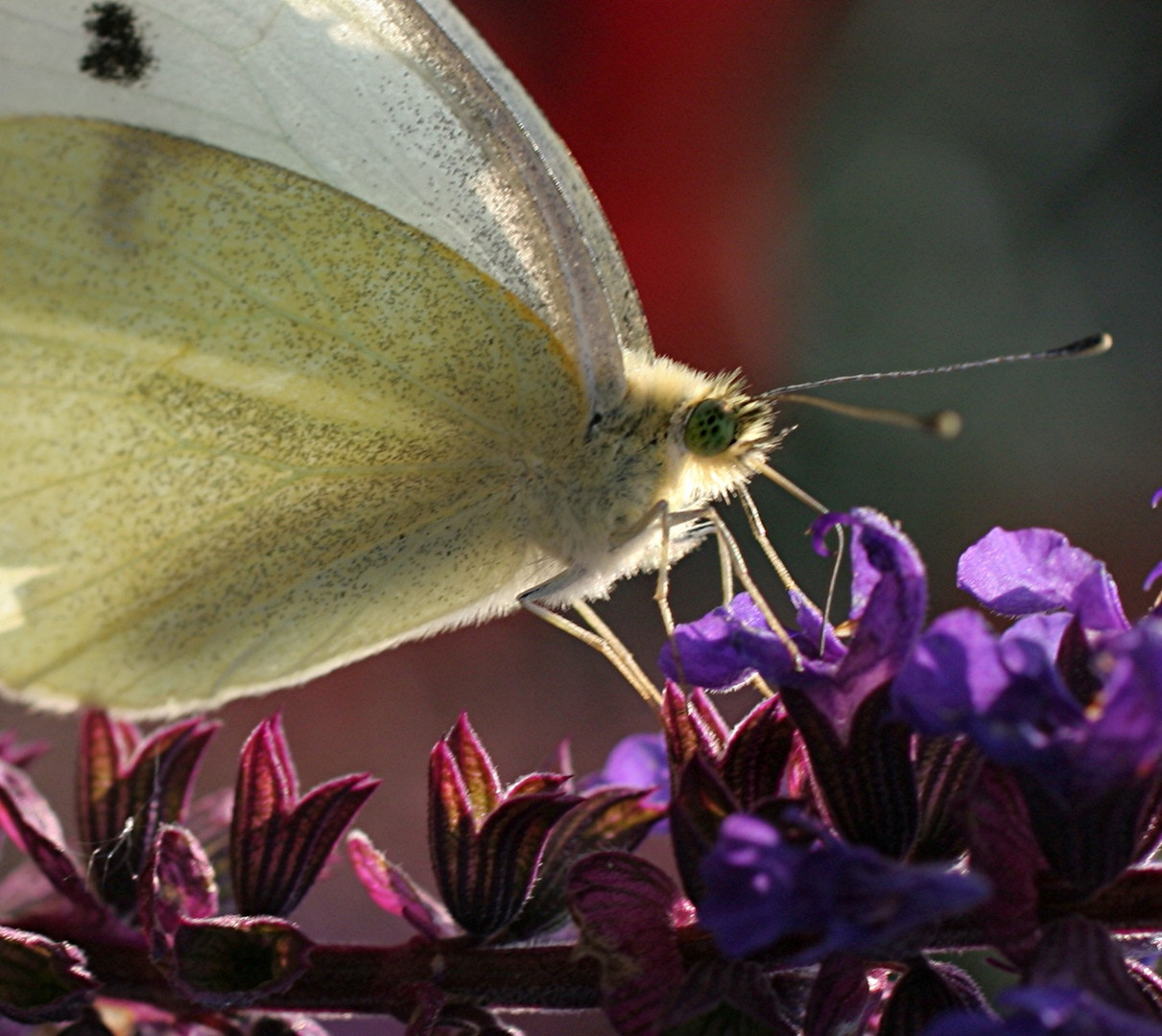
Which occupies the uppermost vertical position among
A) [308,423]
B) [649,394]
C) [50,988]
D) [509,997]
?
[308,423]

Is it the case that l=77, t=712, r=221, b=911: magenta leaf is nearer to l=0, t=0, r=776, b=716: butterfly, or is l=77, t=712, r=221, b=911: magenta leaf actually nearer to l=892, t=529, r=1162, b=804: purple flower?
l=0, t=0, r=776, b=716: butterfly

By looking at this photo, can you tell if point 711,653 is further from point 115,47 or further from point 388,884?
point 115,47

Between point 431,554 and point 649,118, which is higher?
point 649,118

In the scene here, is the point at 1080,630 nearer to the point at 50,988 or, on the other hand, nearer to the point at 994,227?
the point at 50,988

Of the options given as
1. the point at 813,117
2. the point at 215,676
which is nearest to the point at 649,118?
the point at 813,117

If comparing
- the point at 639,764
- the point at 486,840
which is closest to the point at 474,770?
the point at 486,840

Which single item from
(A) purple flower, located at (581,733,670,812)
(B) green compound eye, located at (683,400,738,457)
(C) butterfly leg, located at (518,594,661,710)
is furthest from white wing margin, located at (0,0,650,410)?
(A) purple flower, located at (581,733,670,812)

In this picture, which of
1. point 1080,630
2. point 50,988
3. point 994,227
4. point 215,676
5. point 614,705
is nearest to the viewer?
point 1080,630
